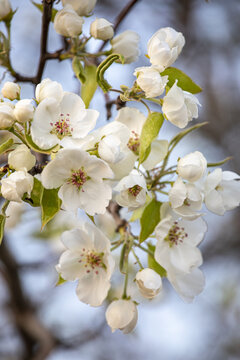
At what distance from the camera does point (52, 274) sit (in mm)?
3045

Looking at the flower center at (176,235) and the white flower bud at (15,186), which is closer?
the white flower bud at (15,186)

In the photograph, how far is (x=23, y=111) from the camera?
3.01 ft

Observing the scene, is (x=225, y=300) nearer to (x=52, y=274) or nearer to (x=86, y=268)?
(x=52, y=274)

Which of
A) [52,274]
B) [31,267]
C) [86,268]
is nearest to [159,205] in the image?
[86,268]

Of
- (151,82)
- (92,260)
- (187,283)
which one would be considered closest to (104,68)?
(151,82)

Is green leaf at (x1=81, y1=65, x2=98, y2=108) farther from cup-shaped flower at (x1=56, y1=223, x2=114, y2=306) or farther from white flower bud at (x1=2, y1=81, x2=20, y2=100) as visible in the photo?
cup-shaped flower at (x1=56, y1=223, x2=114, y2=306)

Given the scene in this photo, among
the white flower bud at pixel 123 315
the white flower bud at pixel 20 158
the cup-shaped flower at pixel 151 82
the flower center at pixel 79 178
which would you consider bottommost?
the white flower bud at pixel 123 315

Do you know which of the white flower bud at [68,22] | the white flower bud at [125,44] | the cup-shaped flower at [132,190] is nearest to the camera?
the cup-shaped flower at [132,190]

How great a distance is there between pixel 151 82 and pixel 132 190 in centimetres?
24

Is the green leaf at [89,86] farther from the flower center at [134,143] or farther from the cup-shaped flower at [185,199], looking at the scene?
the cup-shaped flower at [185,199]

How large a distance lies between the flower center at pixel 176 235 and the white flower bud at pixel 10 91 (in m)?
0.49

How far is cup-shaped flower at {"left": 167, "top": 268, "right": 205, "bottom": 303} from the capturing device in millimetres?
1147

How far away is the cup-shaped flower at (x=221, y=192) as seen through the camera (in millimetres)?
1119

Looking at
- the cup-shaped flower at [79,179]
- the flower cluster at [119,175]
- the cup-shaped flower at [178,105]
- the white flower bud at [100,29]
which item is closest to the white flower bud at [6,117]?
the flower cluster at [119,175]
